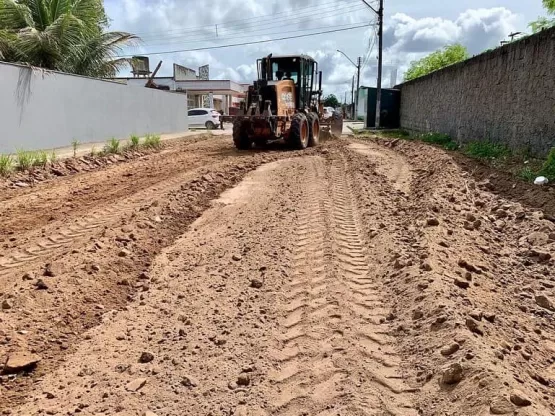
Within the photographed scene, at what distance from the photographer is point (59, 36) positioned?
18359 mm

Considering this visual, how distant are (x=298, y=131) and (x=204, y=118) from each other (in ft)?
64.2

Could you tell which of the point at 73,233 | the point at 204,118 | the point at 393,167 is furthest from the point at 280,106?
the point at 204,118

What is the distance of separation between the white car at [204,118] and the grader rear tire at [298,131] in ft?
59.6

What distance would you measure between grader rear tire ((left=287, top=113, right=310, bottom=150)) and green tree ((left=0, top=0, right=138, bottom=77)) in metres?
9.55

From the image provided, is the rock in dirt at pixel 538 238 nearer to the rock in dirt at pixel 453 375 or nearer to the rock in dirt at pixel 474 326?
the rock in dirt at pixel 474 326

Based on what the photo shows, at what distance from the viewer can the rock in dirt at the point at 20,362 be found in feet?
10.9

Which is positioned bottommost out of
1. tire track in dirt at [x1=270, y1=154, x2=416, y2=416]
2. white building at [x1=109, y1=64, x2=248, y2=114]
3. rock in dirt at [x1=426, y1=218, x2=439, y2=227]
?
tire track in dirt at [x1=270, y1=154, x2=416, y2=416]

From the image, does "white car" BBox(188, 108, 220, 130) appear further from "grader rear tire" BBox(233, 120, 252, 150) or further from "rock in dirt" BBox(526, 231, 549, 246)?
"rock in dirt" BBox(526, 231, 549, 246)

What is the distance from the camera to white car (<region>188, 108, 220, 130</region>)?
33312 mm

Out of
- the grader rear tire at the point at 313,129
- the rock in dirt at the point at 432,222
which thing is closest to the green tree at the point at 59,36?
the grader rear tire at the point at 313,129

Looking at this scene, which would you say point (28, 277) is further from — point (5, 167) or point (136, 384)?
point (5, 167)

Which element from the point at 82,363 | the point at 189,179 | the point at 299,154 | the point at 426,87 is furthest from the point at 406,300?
the point at 426,87

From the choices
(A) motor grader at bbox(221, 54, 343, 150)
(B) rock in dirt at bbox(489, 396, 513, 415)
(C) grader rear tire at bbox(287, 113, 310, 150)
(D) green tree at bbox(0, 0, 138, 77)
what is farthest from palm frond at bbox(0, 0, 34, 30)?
(B) rock in dirt at bbox(489, 396, 513, 415)

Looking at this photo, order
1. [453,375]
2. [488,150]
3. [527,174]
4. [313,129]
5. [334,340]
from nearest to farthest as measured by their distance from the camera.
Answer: [453,375]
[334,340]
[527,174]
[488,150]
[313,129]
